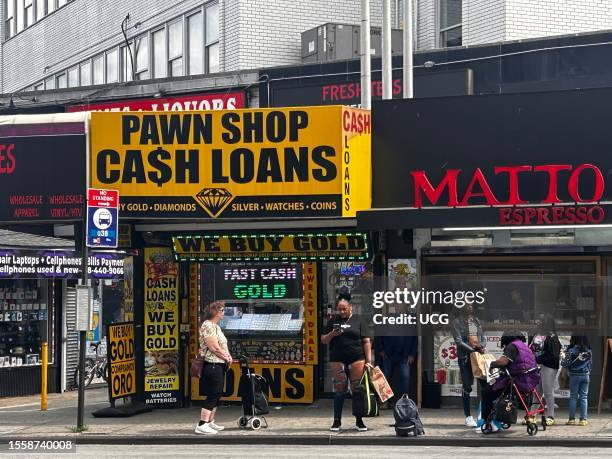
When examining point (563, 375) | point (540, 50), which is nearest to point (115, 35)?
point (540, 50)

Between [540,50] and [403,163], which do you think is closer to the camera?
[403,163]

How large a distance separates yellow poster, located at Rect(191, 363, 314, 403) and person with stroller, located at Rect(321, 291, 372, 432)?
255 cm

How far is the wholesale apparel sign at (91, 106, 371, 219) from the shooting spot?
17.0 metres

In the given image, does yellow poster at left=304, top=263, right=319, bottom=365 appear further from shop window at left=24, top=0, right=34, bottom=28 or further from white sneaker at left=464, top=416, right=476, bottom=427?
shop window at left=24, top=0, right=34, bottom=28

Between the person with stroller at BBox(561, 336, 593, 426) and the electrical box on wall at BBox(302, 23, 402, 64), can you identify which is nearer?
the person with stroller at BBox(561, 336, 593, 426)

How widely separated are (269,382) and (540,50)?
333 inches

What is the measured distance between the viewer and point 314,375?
1830 centimetres

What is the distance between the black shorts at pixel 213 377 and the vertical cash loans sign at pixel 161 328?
2.91m

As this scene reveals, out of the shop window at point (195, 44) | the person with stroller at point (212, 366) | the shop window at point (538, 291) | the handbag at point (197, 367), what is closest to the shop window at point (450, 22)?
the shop window at point (195, 44)

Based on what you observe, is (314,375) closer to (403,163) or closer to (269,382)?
(269,382)

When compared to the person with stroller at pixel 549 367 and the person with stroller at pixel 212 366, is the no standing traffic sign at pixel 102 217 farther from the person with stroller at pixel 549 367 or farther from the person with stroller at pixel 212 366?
the person with stroller at pixel 549 367

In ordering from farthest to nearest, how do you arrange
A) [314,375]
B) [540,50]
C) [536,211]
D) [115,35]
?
[115,35] → [540,50] → [314,375] → [536,211]

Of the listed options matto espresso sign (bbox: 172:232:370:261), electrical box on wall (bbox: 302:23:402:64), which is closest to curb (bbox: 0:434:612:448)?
matto espresso sign (bbox: 172:232:370:261)

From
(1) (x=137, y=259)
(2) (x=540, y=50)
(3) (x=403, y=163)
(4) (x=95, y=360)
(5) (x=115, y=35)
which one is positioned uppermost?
(5) (x=115, y=35)
